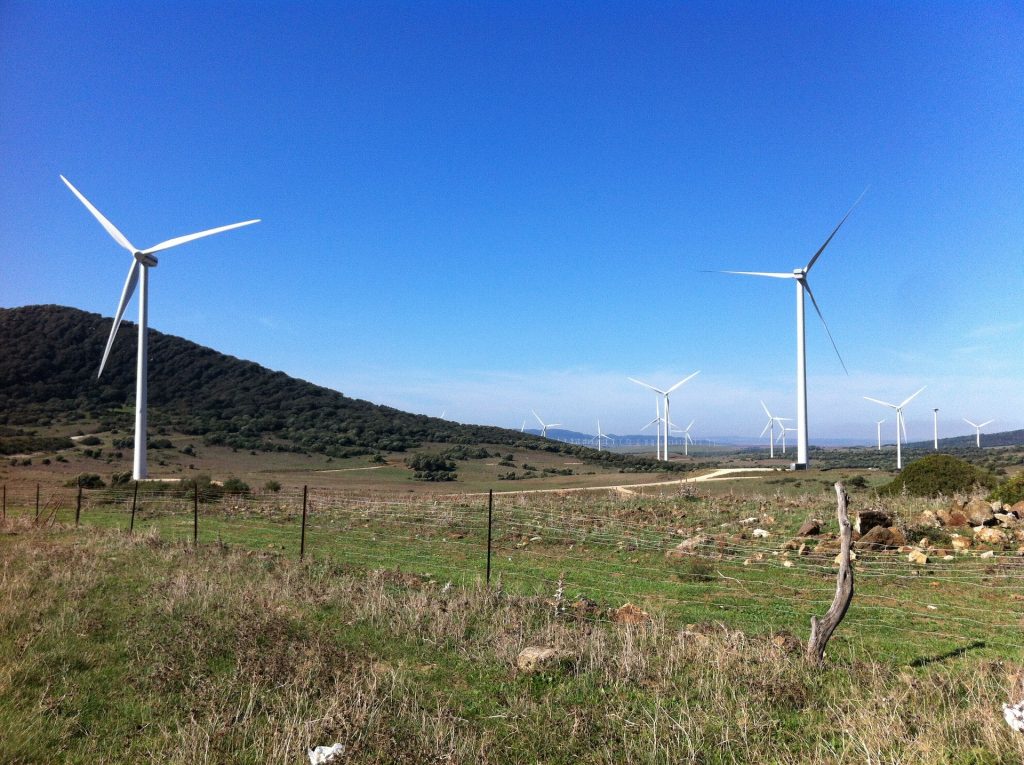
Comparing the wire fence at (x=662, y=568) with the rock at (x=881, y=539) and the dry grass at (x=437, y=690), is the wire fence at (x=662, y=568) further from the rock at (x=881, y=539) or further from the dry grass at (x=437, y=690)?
the dry grass at (x=437, y=690)

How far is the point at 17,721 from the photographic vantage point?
5941 mm

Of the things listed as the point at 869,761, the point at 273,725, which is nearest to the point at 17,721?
the point at 273,725

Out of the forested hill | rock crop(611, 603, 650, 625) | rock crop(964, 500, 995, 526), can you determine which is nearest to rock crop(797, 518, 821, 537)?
rock crop(964, 500, 995, 526)

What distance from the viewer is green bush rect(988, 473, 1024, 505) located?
21.7 meters

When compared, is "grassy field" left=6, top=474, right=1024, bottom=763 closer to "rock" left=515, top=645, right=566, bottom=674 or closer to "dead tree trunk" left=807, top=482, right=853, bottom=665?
"rock" left=515, top=645, right=566, bottom=674

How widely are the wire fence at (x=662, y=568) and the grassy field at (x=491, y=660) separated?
85mm

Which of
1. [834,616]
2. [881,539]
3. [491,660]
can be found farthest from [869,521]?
A: [491,660]

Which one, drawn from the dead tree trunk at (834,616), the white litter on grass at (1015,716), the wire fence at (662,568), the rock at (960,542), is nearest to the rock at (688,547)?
the wire fence at (662,568)

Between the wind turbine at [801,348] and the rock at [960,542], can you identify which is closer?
the rock at [960,542]

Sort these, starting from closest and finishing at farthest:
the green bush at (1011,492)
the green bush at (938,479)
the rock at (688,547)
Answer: the rock at (688,547)
the green bush at (1011,492)
the green bush at (938,479)

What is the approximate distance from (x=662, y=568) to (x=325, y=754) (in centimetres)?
1099

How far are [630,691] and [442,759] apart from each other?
2.38 metres

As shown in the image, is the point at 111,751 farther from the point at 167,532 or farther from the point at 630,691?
the point at 167,532

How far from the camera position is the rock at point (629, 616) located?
31.0 feet
